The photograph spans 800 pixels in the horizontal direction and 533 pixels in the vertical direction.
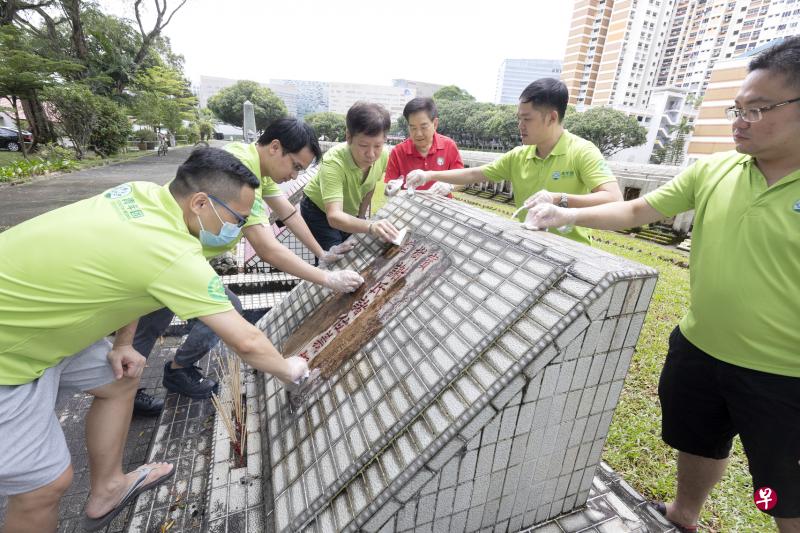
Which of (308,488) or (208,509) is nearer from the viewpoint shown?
(308,488)

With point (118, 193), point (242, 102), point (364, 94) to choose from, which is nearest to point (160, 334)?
point (118, 193)

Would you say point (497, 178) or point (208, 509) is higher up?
point (497, 178)

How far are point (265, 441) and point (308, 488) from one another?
0.62 m

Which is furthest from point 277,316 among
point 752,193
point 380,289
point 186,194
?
point 752,193

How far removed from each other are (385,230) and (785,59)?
198 cm

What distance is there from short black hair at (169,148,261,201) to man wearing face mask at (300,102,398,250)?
98cm

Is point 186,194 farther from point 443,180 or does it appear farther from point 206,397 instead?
point 443,180

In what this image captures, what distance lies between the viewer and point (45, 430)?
170cm

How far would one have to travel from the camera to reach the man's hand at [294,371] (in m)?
1.87

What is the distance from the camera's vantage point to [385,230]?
2605mm

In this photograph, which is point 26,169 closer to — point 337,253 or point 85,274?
point 337,253

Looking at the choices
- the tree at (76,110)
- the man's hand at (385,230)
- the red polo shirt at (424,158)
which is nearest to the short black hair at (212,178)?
the man's hand at (385,230)

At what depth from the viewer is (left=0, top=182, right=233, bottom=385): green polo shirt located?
60.9 inches

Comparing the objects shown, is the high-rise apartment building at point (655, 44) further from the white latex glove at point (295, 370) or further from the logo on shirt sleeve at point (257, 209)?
the white latex glove at point (295, 370)
